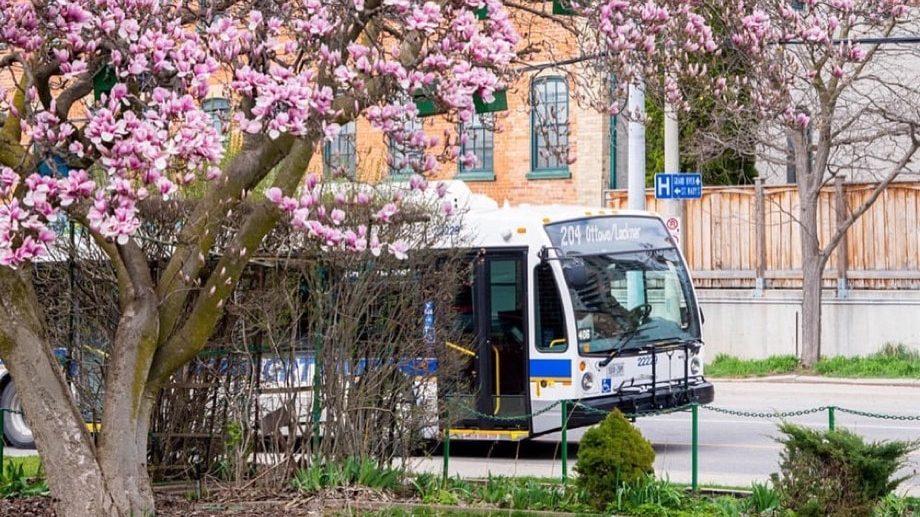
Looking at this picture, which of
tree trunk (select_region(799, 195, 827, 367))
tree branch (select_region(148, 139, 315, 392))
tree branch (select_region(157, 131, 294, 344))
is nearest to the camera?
tree branch (select_region(148, 139, 315, 392))

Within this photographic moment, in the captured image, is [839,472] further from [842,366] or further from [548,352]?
[842,366]

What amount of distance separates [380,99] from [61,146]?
6.08ft

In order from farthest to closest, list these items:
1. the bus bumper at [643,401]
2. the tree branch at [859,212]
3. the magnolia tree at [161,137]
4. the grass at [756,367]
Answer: the grass at [756,367], the tree branch at [859,212], the bus bumper at [643,401], the magnolia tree at [161,137]

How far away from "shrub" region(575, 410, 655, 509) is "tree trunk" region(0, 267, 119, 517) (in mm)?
3414

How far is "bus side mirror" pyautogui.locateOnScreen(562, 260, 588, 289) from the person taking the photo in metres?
15.7

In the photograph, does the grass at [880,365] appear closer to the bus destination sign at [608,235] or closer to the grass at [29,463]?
the bus destination sign at [608,235]

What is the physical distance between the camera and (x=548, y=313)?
52.1ft

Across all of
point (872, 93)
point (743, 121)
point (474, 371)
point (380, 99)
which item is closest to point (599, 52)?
point (380, 99)

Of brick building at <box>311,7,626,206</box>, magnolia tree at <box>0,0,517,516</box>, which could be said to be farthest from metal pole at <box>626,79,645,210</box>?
magnolia tree at <box>0,0,517,516</box>

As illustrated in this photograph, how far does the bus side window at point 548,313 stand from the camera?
15.8 metres

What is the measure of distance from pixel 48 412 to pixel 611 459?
395cm

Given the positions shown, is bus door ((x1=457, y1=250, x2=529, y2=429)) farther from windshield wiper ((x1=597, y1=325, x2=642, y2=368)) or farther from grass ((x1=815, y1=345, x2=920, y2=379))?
grass ((x1=815, y1=345, x2=920, y2=379))

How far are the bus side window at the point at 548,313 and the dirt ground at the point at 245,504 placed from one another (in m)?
4.69

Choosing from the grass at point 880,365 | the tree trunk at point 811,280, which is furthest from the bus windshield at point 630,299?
the tree trunk at point 811,280
